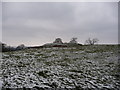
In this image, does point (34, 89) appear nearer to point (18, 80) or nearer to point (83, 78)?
point (18, 80)

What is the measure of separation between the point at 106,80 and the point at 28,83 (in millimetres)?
5157

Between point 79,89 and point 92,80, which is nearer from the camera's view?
point 79,89

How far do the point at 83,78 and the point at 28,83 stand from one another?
3.74 m

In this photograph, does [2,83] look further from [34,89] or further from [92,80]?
[92,80]

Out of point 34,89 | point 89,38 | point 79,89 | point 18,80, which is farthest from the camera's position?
A: point 89,38

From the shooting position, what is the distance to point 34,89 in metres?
6.04

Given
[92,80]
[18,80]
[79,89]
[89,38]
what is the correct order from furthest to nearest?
[89,38]
[92,80]
[18,80]
[79,89]

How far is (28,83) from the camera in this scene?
663cm

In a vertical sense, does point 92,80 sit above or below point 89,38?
below

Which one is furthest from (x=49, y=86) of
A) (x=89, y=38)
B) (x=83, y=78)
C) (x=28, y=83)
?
(x=89, y=38)

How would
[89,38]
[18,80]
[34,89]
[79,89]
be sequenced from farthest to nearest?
1. [89,38]
2. [18,80]
3. [79,89]
4. [34,89]

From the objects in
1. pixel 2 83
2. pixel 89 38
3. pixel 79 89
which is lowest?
pixel 79 89

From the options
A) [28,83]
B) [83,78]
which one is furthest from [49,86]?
[83,78]

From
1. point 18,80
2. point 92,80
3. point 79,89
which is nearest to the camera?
point 79,89
